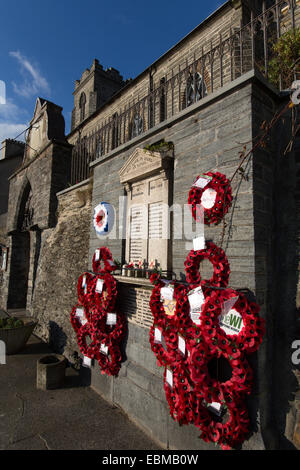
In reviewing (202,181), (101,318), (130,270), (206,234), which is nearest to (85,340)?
(101,318)

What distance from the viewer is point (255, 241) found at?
285 centimetres

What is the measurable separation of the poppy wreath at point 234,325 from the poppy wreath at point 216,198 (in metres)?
0.91

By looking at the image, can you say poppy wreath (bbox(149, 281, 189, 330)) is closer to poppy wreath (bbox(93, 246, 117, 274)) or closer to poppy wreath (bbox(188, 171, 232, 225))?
poppy wreath (bbox(188, 171, 232, 225))

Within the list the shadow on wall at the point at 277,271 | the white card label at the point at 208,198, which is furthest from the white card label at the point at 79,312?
the shadow on wall at the point at 277,271

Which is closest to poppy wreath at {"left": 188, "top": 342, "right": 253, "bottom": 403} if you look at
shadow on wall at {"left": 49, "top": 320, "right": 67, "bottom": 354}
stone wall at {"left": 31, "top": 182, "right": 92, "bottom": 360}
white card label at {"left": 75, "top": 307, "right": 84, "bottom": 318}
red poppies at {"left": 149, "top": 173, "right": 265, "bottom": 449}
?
red poppies at {"left": 149, "top": 173, "right": 265, "bottom": 449}

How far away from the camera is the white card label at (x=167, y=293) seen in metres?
3.34

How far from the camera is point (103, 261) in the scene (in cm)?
537

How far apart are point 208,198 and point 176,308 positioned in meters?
1.39

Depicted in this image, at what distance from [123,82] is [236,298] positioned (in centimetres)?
3089

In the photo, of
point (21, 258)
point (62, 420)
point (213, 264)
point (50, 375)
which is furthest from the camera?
point (21, 258)

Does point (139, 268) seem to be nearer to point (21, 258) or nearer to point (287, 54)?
point (287, 54)

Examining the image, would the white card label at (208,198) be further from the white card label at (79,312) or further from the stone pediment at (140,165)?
the white card label at (79,312)

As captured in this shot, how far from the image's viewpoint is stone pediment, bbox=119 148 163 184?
4.14 metres
